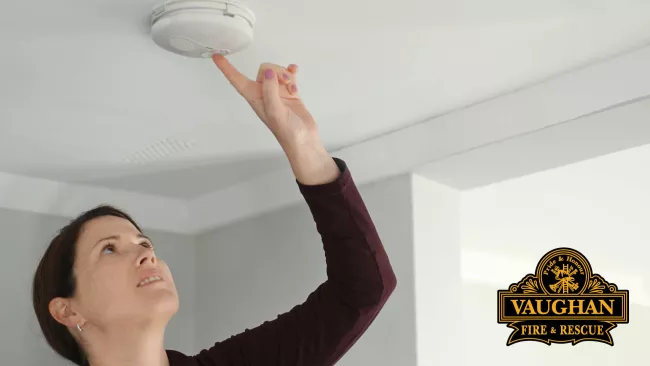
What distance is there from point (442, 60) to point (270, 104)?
528 mm

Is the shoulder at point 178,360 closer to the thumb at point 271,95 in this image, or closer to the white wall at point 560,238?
the thumb at point 271,95

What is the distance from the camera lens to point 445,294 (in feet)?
6.31

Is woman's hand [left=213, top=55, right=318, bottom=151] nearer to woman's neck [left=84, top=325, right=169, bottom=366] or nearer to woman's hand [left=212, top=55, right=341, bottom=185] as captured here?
woman's hand [left=212, top=55, right=341, bottom=185]

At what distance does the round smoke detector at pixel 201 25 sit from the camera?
1257mm

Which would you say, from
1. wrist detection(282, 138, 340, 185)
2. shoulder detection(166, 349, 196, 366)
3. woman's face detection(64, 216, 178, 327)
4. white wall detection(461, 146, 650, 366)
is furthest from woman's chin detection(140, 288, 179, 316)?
white wall detection(461, 146, 650, 366)

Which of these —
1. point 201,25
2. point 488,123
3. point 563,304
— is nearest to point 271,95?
point 201,25

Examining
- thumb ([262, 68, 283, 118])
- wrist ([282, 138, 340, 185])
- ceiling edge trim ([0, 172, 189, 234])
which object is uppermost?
ceiling edge trim ([0, 172, 189, 234])

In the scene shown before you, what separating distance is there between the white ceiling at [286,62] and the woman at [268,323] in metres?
0.23

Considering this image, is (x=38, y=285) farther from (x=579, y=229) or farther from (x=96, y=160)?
(x=579, y=229)

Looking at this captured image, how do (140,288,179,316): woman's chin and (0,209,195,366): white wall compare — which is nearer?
(140,288,179,316): woman's chin

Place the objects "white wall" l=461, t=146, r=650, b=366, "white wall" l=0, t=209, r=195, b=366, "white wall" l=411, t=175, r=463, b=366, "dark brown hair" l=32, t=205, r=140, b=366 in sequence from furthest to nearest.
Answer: "white wall" l=461, t=146, r=650, b=366
"white wall" l=0, t=209, r=195, b=366
"white wall" l=411, t=175, r=463, b=366
"dark brown hair" l=32, t=205, r=140, b=366

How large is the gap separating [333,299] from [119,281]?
336 millimetres

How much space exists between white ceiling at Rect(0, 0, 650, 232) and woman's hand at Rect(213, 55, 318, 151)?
172 millimetres

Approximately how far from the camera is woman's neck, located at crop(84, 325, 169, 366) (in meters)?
1.26
